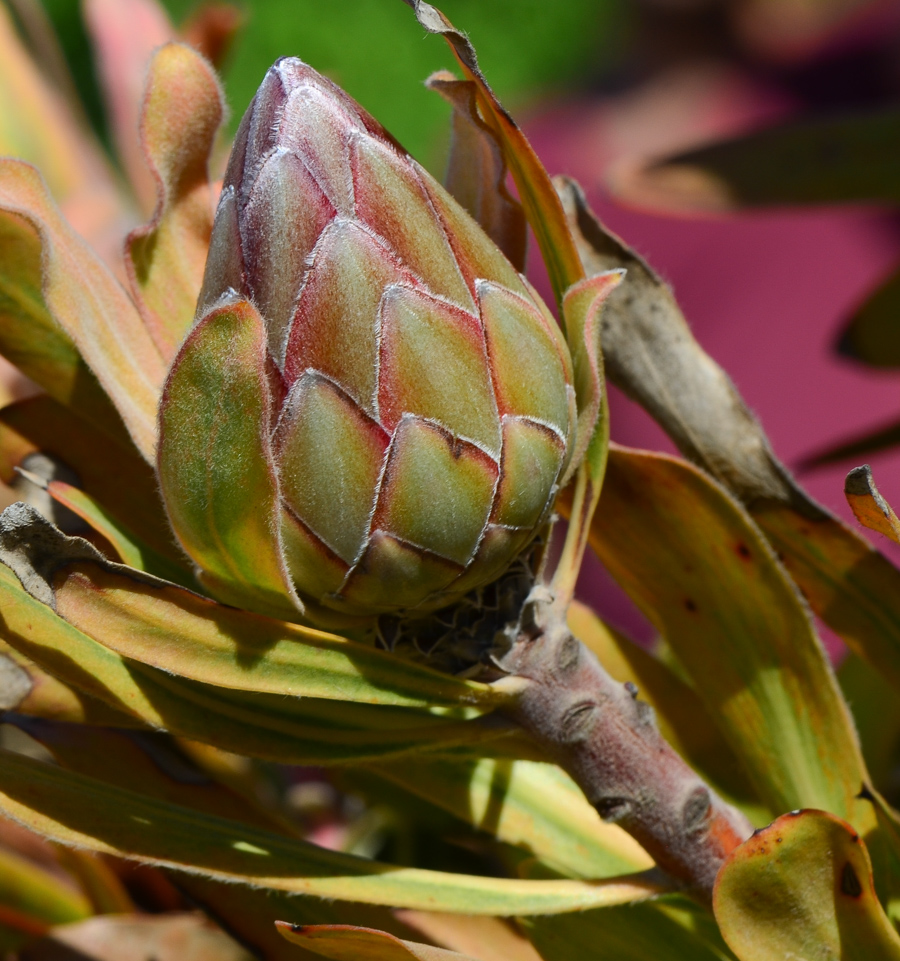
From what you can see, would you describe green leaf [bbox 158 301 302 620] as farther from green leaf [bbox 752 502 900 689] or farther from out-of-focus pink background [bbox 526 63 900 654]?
out-of-focus pink background [bbox 526 63 900 654]

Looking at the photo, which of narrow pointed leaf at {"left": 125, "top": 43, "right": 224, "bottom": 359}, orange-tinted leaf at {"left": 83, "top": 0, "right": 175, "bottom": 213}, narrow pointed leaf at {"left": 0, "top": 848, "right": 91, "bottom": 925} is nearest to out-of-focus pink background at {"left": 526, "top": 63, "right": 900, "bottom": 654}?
orange-tinted leaf at {"left": 83, "top": 0, "right": 175, "bottom": 213}

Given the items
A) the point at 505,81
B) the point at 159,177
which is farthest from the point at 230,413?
the point at 505,81

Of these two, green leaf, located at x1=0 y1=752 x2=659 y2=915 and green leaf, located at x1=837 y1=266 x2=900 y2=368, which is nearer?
green leaf, located at x1=0 y1=752 x2=659 y2=915

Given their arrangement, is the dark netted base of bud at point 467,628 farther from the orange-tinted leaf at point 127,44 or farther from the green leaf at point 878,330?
the orange-tinted leaf at point 127,44

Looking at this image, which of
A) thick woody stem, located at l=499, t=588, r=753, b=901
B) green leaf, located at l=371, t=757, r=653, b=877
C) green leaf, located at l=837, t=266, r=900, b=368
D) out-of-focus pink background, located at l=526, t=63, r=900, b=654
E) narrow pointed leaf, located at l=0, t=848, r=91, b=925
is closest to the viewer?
thick woody stem, located at l=499, t=588, r=753, b=901

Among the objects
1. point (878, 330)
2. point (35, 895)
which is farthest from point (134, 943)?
point (878, 330)

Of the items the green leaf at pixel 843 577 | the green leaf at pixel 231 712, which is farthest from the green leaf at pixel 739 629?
the green leaf at pixel 231 712
